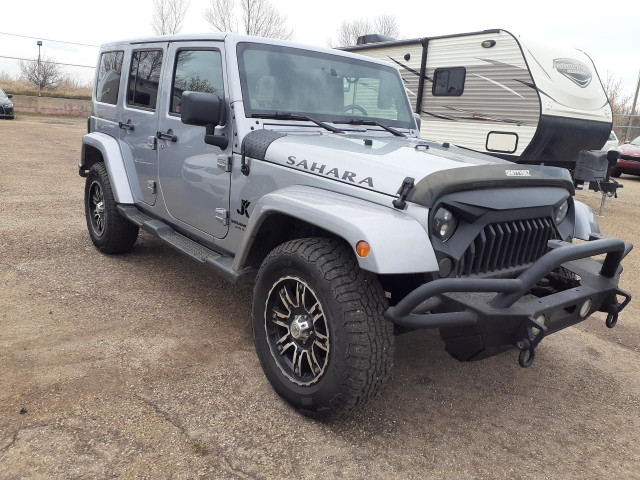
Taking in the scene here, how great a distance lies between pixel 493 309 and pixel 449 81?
804cm

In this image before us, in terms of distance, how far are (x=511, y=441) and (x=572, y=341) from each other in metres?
1.57

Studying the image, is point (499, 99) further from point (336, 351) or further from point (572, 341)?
point (336, 351)

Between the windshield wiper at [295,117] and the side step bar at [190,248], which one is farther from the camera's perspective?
the windshield wiper at [295,117]

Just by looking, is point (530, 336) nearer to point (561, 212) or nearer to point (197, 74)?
point (561, 212)

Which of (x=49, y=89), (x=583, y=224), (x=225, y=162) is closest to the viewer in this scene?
(x=583, y=224)

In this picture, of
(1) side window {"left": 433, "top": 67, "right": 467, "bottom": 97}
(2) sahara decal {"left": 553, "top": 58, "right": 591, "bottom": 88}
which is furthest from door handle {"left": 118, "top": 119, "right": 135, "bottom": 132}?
(2) sahara decal {"left": 553, "top": 58, "right": 591, "bottom": 88}

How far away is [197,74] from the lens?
379 centimetres

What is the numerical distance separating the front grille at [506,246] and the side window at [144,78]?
2.86 meters

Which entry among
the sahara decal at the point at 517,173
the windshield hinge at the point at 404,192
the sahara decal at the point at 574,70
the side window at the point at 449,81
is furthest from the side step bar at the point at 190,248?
the sahara decal at the point at 574,70

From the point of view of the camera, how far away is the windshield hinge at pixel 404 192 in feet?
7.98

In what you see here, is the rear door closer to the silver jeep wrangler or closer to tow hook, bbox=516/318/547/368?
the silver jeep wrangler

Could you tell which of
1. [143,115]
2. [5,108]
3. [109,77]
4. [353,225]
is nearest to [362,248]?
[353,225]

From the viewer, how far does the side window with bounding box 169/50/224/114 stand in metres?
3.54

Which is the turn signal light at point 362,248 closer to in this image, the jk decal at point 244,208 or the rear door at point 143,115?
the jk decal at point 244,208
